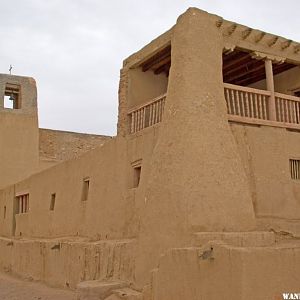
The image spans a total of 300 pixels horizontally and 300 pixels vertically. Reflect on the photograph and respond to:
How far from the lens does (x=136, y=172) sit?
10.7 meters

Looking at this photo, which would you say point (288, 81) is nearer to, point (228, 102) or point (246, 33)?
point (246, 33)

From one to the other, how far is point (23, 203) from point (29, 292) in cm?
708

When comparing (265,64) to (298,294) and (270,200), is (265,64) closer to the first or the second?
(270,200)

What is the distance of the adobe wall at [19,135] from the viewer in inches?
922

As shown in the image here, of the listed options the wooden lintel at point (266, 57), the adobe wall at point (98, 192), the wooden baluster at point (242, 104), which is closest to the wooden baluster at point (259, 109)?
the wooden baluster at point (242, 104)

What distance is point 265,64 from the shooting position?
34.7 ft

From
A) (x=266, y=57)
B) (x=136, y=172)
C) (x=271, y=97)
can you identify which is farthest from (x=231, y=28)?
(x=136, y=172)

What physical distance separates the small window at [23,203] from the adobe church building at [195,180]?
5408 mm

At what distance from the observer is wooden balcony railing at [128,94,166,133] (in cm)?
1017

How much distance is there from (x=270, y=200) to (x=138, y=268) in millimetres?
2861

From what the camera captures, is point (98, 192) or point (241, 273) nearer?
point (241, 273)

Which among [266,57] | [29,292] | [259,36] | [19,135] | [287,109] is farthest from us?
[19,135]

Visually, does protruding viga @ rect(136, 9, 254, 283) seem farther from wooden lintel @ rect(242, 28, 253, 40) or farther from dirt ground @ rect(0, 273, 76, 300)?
dirt ground @ rect(0, 273, 76, 300)

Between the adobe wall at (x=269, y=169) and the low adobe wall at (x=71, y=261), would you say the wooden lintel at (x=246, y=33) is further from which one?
the low adobe wall at (x=71, y=261)
